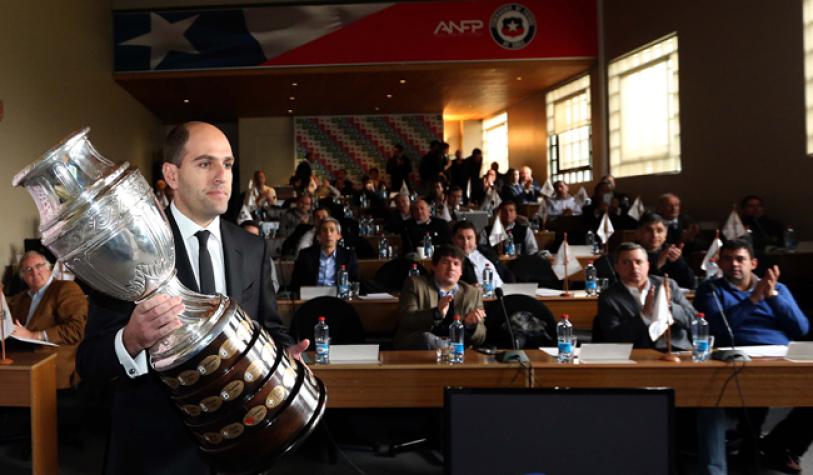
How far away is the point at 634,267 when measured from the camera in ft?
13.4

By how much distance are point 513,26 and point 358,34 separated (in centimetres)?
247

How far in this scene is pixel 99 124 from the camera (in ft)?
40.1

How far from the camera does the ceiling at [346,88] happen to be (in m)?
12.7

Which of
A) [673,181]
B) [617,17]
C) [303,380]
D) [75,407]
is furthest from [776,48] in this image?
[303,380]

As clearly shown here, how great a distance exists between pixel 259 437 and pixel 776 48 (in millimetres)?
8737

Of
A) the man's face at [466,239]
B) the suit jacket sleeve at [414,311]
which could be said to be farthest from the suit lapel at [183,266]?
the man's face at [466,239]

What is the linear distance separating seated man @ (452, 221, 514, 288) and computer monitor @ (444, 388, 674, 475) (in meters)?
3.68

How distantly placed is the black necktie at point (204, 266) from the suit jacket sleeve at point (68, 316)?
11.4ft

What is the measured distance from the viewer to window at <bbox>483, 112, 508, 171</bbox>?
18047 millimetres

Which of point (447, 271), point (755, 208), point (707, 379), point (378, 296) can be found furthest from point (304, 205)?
point (707, 379)

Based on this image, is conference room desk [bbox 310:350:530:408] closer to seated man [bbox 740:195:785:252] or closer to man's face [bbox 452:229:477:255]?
man's face [bbox 452:229:477:255]

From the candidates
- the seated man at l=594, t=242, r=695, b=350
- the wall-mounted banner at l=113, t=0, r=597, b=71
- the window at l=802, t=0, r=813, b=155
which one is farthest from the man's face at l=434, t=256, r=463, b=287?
the wall-mounted banner at l=113, t=0, r=597, b=71

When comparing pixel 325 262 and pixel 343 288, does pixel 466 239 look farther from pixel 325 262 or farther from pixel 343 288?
pixel 325 262

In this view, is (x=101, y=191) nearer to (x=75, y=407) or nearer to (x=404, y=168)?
(x=75, y=407)
